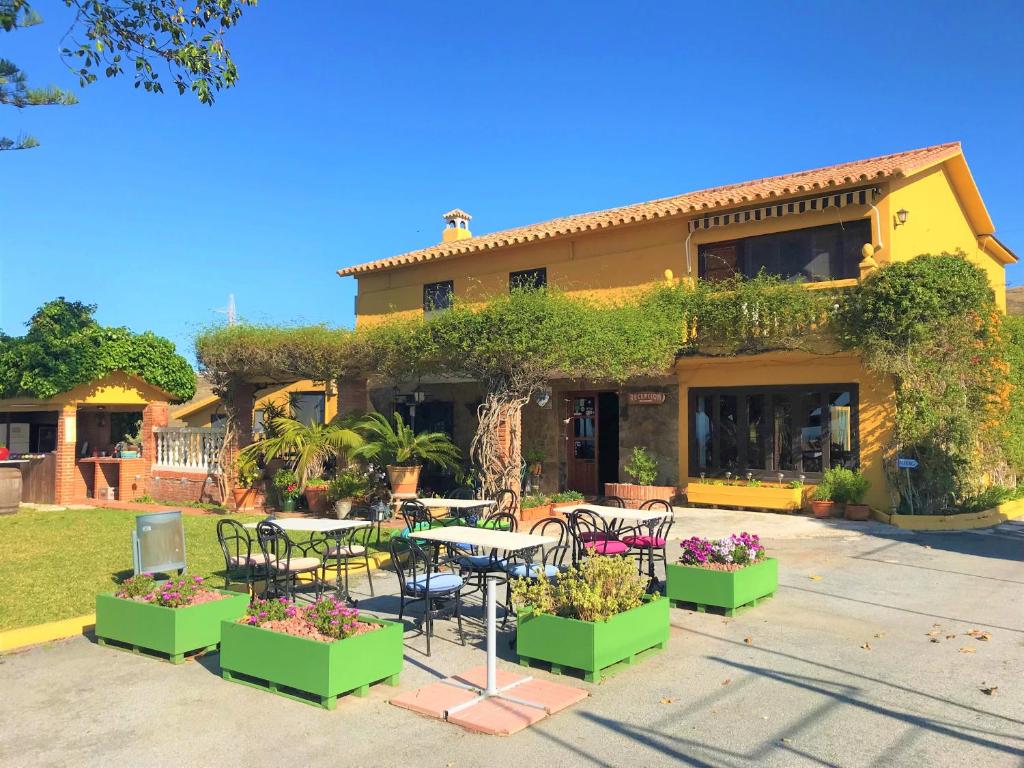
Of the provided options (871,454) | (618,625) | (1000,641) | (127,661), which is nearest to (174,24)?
(127,661)

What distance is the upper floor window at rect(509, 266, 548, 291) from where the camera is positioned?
1850cm

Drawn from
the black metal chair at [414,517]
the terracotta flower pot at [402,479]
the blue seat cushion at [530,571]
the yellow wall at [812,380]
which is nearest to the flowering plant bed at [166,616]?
the blue seat cushion at [530,571]

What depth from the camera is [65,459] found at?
58.4ft

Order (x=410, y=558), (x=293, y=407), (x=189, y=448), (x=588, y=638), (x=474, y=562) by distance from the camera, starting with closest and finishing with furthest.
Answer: (x=588, y=638) → (x=410, y=558) → (x=474, y=562) → (x=189, y=448) → (x=293, y=407)

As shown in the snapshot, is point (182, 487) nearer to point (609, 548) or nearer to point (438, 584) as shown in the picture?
point (609, 548)

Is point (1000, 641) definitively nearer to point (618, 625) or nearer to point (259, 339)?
point (618, 625)

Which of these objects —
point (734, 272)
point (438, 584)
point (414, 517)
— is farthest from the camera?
point (734, 272)

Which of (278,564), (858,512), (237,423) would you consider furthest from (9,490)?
(858,512)

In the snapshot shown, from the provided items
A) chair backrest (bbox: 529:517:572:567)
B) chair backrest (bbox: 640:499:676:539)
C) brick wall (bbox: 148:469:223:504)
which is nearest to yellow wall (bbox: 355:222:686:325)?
chair backrest (bbox: 640:499:676:539)

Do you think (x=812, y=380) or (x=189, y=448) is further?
(x=189, y=448)

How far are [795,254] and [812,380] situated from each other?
7.75 feet

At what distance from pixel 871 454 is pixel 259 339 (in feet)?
37.0

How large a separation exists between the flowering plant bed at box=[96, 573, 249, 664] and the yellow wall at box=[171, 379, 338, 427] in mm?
11346

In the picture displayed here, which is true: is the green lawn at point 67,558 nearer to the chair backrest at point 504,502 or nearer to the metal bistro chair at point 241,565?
the metal bistro chair at point 241,565
